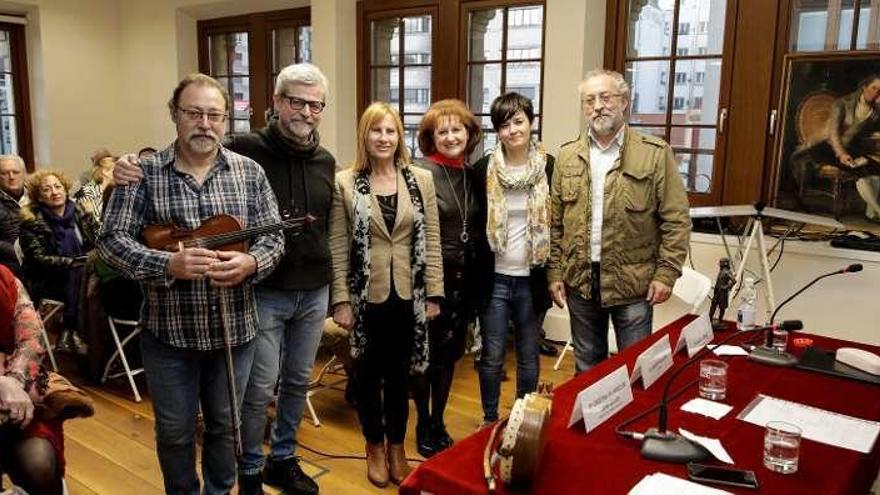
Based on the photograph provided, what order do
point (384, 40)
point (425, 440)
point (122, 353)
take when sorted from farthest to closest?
point (384, 40) → point (122, 353) → point (425, 440)

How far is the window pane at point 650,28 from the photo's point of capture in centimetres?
394

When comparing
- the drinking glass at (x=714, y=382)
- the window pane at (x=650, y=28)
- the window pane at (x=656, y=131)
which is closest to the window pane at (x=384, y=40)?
the window pane at (x=650, y=28)

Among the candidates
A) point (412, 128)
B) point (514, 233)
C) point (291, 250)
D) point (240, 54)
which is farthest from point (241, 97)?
point (291, 250)

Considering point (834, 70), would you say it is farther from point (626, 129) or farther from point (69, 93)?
point (69, 93)

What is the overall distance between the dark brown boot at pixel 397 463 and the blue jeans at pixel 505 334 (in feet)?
1.43

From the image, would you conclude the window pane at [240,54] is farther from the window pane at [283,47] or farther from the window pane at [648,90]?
the window pane at [648,90]

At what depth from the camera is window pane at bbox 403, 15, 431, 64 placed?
496 cm

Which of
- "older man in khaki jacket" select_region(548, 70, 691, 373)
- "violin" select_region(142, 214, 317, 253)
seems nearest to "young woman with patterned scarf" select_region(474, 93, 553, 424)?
"older man in khaki jacket" select_region(548, 70, 691, 373)

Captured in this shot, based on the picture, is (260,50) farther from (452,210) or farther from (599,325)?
(599,325)

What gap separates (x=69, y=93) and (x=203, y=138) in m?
5.30

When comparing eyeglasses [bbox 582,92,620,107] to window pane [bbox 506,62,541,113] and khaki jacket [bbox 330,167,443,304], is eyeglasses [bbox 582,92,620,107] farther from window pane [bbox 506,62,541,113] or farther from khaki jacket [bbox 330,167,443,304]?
window pane [bbox 506,62,541,113]

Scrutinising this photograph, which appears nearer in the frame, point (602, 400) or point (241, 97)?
point (602, 400)

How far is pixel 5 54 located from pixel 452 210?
546 cm

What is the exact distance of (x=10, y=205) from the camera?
389 centimetres
